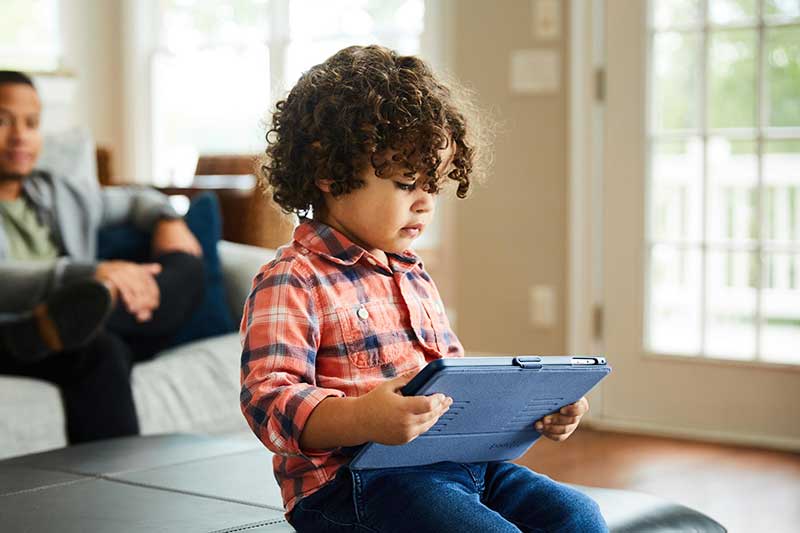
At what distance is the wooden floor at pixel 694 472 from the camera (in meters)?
2.55

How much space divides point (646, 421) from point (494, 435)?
226cm

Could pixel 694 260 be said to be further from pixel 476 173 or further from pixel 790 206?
pixel 476 173

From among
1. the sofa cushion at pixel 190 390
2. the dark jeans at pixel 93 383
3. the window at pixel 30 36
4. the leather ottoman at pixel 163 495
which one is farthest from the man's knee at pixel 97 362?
the window at pixel 30 36

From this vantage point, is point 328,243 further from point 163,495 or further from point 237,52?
point 237,52

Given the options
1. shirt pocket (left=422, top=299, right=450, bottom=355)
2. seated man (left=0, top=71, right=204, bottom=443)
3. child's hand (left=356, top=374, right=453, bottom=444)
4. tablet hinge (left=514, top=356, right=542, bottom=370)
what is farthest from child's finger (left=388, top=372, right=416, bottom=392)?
seated man (left=0, top=71, right=204, bottom=443)

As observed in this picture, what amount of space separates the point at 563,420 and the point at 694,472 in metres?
1.71

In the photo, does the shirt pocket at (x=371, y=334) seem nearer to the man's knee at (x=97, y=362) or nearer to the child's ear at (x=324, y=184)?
the child's ear at (x=324, y=184)

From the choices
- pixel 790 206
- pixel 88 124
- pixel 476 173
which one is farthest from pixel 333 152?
pixel 88 124

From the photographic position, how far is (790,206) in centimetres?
319

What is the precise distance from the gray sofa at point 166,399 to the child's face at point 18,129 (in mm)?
571

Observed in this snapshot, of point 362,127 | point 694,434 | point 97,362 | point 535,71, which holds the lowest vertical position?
point 694,434

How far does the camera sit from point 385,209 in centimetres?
132

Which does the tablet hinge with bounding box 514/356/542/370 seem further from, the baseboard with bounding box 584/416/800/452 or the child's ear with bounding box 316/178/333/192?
the baseboard with bounding box 584/416/800/452

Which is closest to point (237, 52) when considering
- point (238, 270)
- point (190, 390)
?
point (238, 270)
